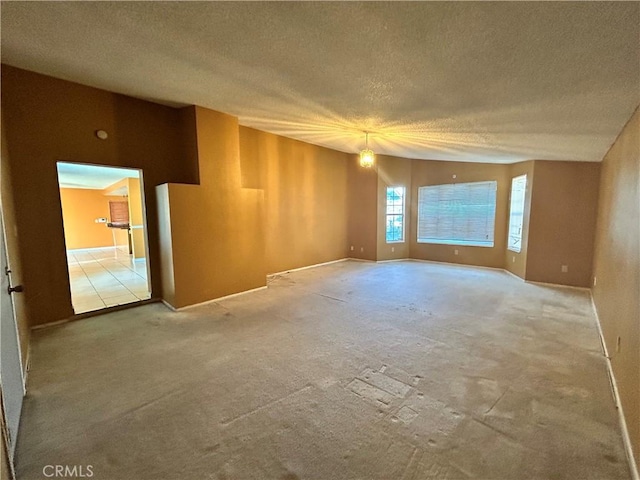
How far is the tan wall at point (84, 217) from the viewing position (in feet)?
32.6

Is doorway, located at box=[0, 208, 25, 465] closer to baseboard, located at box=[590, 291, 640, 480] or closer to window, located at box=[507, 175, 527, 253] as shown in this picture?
baseboard, located at box=[590, 291, 640, 480]

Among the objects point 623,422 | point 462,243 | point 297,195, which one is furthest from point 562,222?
point 297,195

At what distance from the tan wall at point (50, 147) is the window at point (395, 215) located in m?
5.38

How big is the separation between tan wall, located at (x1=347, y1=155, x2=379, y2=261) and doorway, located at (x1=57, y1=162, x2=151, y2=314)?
4.63 m

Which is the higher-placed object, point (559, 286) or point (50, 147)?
point (50, 147)

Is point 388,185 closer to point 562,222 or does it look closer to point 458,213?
point 458,213

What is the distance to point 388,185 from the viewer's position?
7.11m

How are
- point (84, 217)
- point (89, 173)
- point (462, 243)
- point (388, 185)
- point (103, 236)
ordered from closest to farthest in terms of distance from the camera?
point (89, 173) < point (462, 243) < point (388, 185) < point (84, 217) < point (103, 236)

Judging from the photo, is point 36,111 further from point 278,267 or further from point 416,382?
point 416,382

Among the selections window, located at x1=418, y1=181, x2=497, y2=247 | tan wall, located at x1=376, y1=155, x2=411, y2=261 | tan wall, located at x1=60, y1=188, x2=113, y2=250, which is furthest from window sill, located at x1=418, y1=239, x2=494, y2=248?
tan wall, located at x1=60, y1=188, x2=113, y2=250

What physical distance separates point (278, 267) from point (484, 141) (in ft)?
13.8

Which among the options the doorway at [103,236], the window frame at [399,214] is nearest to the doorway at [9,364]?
the doorway at [103,236]

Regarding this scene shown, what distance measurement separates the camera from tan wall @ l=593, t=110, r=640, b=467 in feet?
5.57

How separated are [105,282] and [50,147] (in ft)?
9.24
